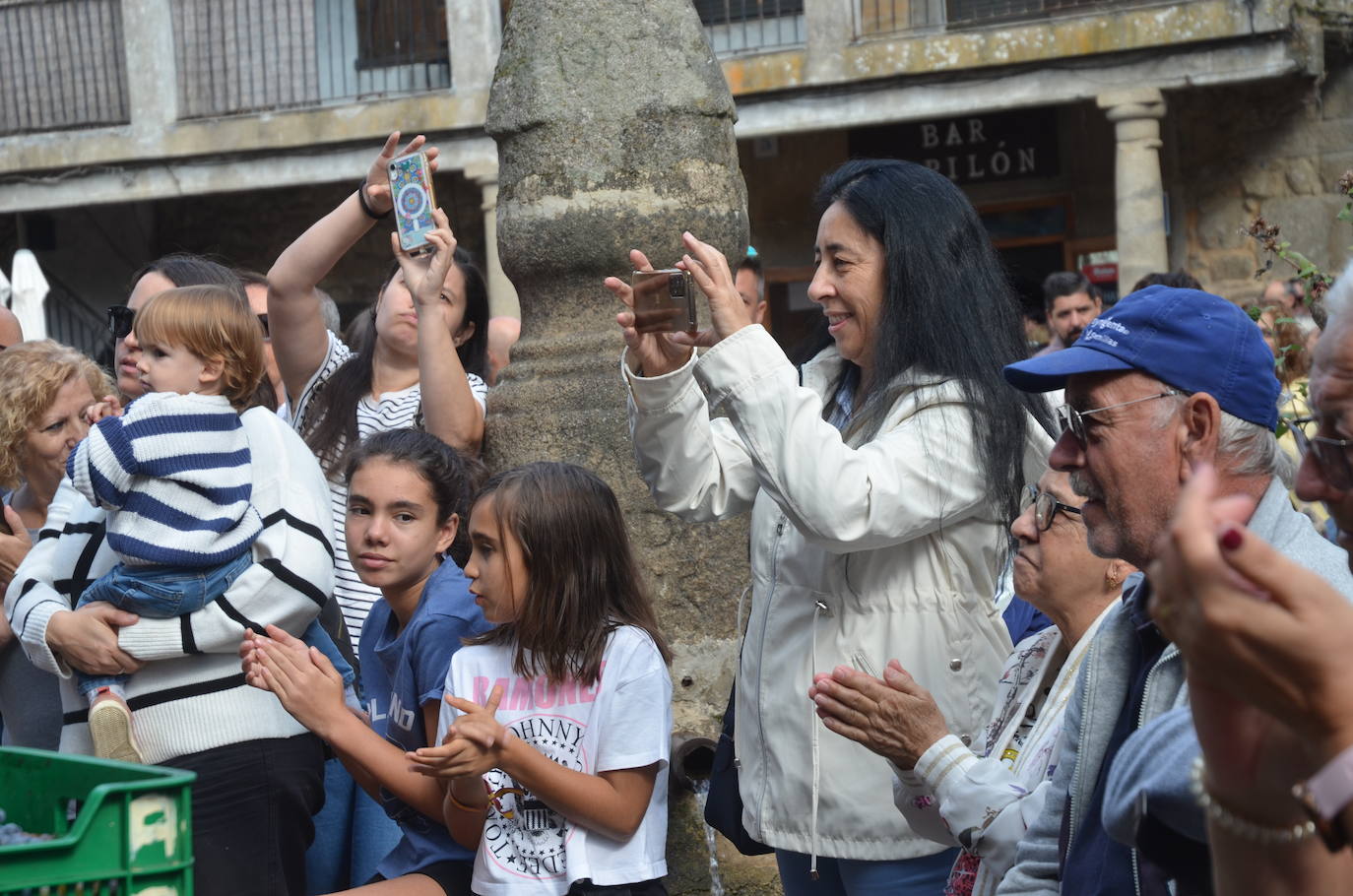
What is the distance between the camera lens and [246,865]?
3.05 metres

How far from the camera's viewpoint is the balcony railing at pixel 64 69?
1479 cm

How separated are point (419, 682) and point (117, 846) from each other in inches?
52.2

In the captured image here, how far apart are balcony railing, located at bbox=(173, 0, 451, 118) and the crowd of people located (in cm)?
1111

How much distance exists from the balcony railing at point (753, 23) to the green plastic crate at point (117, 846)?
12395 mm

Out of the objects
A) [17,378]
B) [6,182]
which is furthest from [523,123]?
[6,182]

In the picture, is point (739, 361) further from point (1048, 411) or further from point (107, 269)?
point (107, 269)

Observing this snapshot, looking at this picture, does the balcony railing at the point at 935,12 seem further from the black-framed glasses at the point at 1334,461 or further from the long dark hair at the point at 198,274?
the black-framed glasses at the point at 1334,461

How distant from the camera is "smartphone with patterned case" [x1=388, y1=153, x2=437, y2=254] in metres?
3.73

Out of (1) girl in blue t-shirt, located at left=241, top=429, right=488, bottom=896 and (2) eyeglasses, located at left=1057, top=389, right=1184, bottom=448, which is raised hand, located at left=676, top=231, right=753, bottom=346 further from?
(1) girl in blue t-shirt, located at left=241, top=429, right=488, bottom=896

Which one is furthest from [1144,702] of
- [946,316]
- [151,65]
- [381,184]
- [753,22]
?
[151,65]

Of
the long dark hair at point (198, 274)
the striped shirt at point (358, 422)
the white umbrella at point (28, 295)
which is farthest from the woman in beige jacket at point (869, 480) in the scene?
the white umbrella at point (28, 295)

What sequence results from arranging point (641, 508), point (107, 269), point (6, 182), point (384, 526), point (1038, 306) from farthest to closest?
point (107, 269) → point (6, 182) → point (1038, 306) → point (641, 508) → point (384, 526)

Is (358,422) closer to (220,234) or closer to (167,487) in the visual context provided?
(167,487)

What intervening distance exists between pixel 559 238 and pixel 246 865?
1.71 metres
